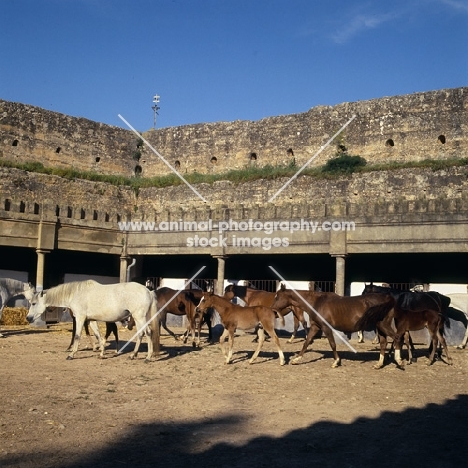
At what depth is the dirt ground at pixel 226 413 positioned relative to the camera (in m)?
6.00

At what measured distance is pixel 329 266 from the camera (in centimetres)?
2516

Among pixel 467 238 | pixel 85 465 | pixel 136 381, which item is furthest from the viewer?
pixel 467 238

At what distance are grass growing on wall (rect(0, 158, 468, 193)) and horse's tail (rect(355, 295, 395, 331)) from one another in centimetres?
1577

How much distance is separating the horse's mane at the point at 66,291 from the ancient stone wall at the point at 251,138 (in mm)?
19654

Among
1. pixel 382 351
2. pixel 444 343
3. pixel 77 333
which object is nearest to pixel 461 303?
pixel 444 343

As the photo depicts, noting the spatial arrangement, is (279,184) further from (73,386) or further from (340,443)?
(340,443)

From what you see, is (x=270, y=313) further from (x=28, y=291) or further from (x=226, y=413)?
(x=28, y=291)

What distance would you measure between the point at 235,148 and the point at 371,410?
86.4 ft

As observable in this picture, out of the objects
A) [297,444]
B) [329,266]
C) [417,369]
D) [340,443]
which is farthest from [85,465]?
[329,266]

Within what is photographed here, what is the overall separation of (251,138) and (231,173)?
8.84 ft

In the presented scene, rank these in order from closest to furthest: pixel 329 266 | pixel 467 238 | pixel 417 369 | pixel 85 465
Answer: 1. pixel 85 465
2. pixel 417 369
3. pixel 467 238
4. pixel 329 266

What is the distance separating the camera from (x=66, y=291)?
1357 centimetres

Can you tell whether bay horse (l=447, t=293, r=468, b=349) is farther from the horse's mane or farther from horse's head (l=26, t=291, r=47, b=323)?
horse's head (l=26, t=291, r=47, b=323)

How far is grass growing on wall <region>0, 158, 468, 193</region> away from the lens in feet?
90.5
